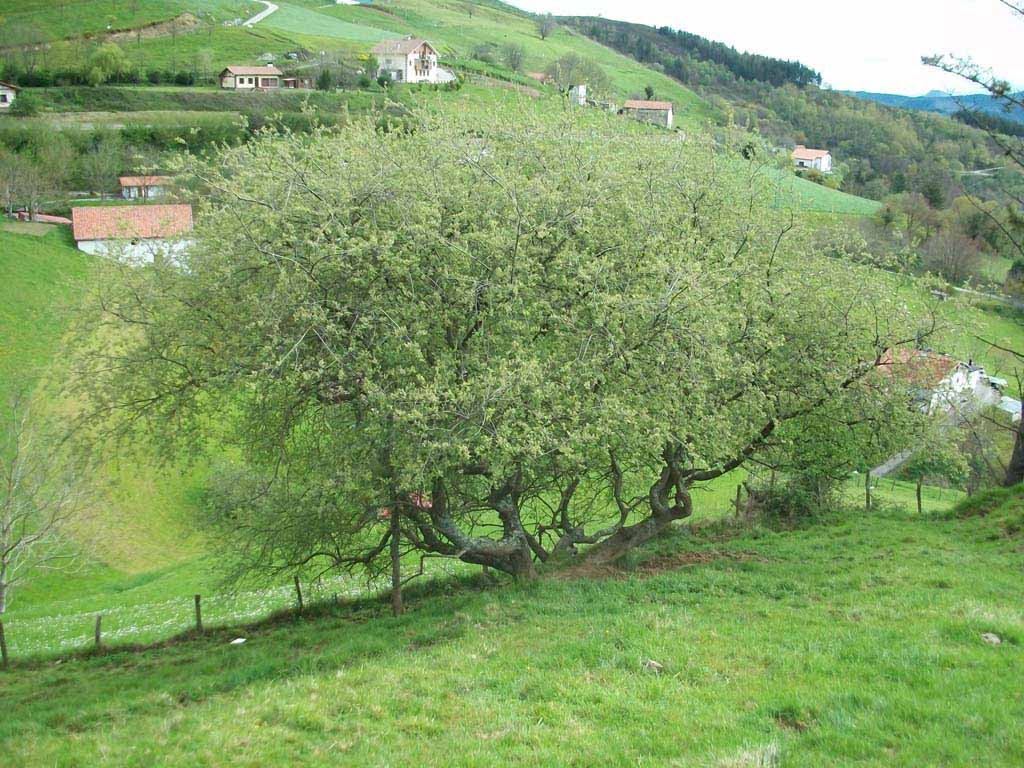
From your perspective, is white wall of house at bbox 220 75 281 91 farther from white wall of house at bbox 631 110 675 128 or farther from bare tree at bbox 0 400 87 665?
bare tree at bbox 0 400 87 665

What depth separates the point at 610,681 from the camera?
31.5ft

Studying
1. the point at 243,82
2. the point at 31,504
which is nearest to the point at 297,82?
the point at 243,82

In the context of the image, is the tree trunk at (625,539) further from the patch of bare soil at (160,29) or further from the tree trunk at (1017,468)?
the patch of bare soil at (160,29)

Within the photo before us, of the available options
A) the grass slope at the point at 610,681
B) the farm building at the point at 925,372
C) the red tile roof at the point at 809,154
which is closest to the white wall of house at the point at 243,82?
the red tile roof at the point at 809,154

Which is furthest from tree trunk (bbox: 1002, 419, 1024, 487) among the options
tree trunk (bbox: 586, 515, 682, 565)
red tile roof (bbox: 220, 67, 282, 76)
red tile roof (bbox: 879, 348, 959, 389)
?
red tile roof (bbox: 220, 67, 282, 76)

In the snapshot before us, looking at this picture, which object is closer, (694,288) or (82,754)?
(82,754)

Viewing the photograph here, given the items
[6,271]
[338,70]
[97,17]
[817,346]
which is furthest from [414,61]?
[817,346]

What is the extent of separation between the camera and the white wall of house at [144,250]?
15.3 metres

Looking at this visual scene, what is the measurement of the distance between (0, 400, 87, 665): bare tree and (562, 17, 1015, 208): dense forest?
2957 inches

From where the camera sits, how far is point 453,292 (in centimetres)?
1385

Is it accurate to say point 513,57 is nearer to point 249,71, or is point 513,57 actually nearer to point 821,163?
point 249,71

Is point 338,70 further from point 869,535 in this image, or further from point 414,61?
point 869,535

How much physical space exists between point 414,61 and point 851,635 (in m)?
116

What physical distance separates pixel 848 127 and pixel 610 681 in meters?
160
